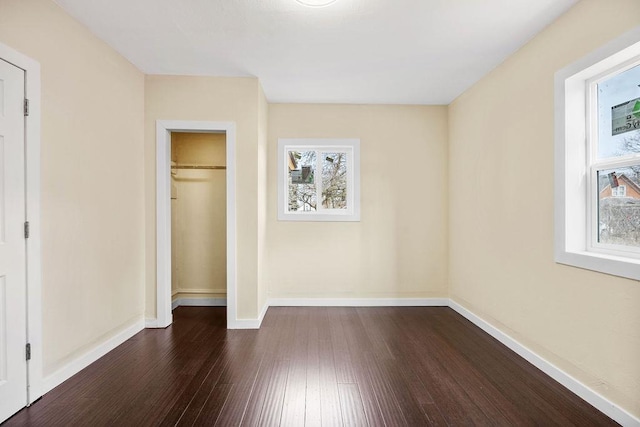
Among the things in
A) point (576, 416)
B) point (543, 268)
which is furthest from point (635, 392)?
point (543, 268)

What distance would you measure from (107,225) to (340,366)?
2325mm

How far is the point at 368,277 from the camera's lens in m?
4.17

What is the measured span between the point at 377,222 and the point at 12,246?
3.46 metres

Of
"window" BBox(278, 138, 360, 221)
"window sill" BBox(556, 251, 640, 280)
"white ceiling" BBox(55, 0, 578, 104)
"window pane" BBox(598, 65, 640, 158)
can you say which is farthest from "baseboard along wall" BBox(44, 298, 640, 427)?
"white ceiling" BBox(55, 0, 578, 104)

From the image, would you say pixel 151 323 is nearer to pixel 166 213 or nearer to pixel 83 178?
pixel 166 213

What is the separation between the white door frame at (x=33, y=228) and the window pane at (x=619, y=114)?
12.3 ft

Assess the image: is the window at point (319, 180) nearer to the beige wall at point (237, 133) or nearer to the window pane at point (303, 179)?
the window pane at point (303, 179)

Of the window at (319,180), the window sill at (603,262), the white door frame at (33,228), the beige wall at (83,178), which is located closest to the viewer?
the window sill at (603,262)

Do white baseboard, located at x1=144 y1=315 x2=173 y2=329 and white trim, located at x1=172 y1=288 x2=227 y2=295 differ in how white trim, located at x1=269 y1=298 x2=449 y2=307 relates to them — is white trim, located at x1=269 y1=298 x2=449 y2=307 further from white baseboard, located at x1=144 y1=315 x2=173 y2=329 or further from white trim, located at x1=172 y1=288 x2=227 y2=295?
white baseboard, located at x1=144 y1=315 x2=173 y2=329

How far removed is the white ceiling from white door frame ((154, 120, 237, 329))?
0.55 meters

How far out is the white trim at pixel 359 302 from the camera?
4.11 meters

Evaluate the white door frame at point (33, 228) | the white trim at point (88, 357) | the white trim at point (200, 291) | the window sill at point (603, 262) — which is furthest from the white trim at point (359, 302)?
the white door frame at point (33, 228)

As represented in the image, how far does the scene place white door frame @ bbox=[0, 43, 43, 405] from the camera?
200cm

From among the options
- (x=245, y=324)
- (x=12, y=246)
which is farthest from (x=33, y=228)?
(x=245, y=324)
